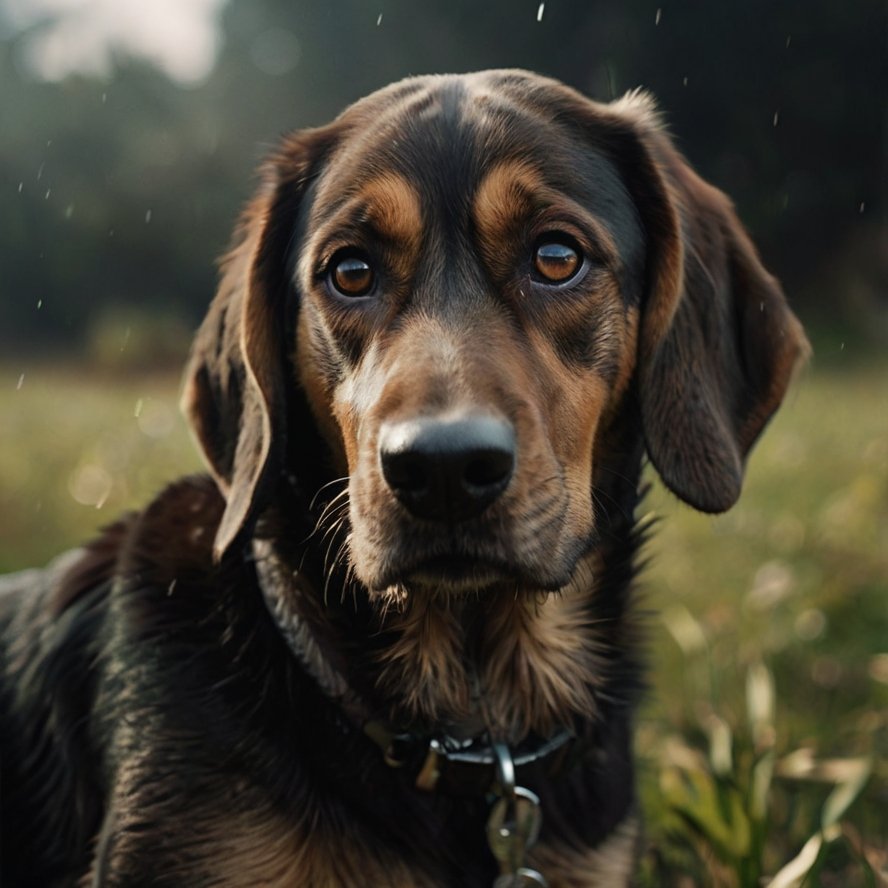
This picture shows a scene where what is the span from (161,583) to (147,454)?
688 cm

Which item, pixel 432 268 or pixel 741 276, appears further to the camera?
pixel 741 276

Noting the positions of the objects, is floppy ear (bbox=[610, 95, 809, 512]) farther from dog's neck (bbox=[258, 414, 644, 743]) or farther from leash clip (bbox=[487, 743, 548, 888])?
leash clip (bbox=[487, 743, 548, 888])

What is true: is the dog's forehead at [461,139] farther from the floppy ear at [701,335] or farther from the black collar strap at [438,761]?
the black collar strap at [438,761]

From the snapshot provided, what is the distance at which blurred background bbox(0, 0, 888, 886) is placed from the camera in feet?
14.5

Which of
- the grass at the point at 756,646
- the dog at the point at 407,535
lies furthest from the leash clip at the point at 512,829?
the grass at the point at 756,646

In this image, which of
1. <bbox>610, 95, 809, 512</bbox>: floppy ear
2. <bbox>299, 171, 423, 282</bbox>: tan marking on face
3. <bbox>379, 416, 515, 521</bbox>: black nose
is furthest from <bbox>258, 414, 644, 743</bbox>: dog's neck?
<bbox>299, 171, 423, 282</bbox>: tan marking on face

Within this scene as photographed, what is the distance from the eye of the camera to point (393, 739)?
3.08m

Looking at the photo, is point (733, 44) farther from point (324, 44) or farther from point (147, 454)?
point (147, 454)

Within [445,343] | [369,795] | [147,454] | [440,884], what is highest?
[445,343]

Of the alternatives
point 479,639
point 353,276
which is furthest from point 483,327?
point 479,639

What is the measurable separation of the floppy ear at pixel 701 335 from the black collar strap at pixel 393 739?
896mm

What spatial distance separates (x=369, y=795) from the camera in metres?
3.04

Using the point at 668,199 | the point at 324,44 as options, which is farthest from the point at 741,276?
the point at 324,44

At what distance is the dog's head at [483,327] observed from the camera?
8.87 ft
